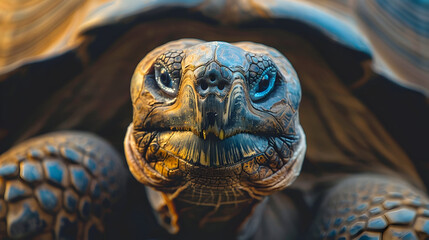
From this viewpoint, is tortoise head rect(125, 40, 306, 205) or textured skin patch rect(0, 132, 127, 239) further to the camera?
textured skin patch rect(0, 132, 127, 239)

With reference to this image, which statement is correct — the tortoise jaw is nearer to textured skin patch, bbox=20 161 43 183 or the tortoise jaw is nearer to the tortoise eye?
the tortoise eye

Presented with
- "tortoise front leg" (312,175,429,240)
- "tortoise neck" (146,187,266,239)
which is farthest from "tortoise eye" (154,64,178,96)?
"tortoise front leg" (312,175,429,240)

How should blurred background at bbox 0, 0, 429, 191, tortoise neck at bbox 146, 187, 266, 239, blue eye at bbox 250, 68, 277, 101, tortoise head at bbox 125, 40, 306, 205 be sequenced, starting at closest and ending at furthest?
tortoise head at bbox 125, 40, 306, 205 → blue eye at bbox 250, 68, 277, 101 → tortoise neck at bbox 146, 187, 266, 239 → blurred background at bbox 0, 0, 429, 191

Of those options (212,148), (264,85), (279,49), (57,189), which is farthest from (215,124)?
(279,49)

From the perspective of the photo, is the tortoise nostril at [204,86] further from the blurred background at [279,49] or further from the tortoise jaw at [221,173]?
the blurred background at [279,49]

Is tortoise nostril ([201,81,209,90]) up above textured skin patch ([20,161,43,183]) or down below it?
above

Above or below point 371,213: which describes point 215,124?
above

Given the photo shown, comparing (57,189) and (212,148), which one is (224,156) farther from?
(57,189)

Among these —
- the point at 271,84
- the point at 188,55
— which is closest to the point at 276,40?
the point at 271,84
